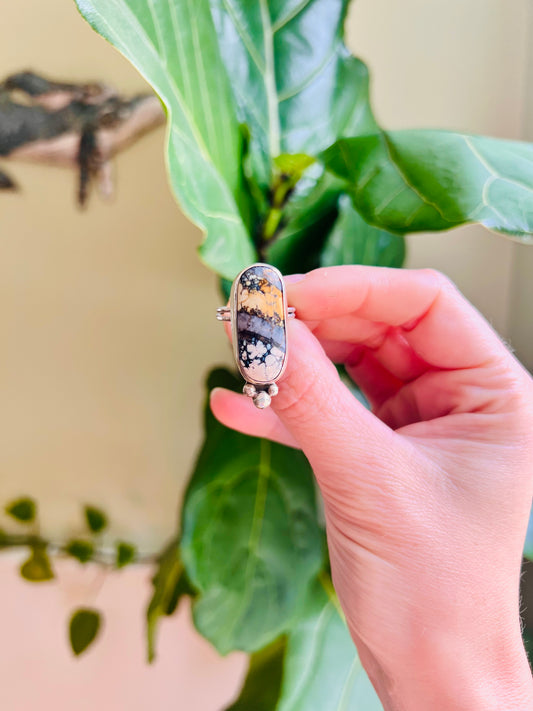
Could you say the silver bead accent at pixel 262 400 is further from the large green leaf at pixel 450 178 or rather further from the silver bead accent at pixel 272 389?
the large green leaf at pixel 450 178

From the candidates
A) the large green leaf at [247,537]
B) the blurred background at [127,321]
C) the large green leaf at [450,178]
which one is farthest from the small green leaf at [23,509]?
the large green leaf at [450,178]

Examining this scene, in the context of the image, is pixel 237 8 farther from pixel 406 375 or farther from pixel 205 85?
pixel 406 375

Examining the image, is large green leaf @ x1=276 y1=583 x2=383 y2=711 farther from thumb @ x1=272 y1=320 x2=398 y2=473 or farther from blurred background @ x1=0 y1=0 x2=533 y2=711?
thumb @ x1=272 y1=320 x2=398 y2=473

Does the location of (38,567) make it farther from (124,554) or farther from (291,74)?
(291,74)

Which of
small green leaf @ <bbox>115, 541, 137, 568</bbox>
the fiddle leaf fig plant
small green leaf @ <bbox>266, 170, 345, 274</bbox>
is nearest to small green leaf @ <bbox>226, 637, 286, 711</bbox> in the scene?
the fiddle leaf fig plant

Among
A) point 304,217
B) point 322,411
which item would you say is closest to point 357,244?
point 304,217

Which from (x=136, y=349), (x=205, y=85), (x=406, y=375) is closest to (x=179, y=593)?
(x=136, y=349)

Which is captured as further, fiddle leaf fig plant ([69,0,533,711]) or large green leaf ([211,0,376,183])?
large green leaf ([211,0,376,183])
